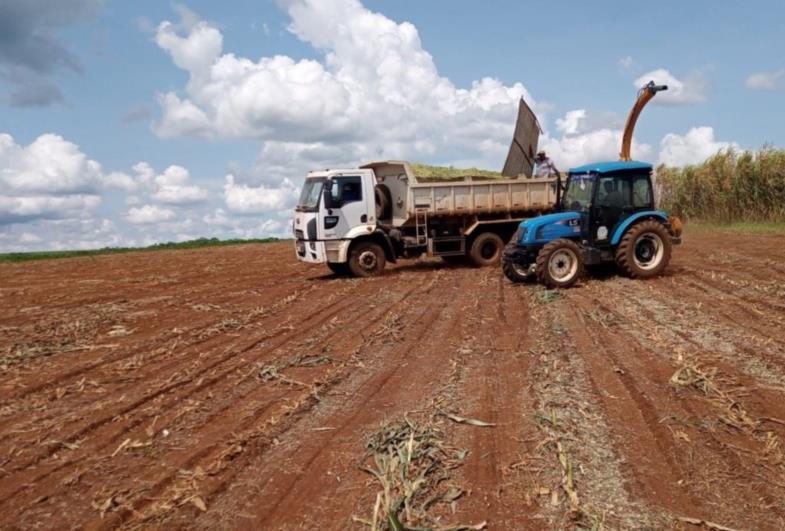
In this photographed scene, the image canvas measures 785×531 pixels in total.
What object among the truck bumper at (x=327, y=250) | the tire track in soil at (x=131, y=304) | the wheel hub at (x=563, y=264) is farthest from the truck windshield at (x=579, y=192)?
the tire track in soil at (x=131, y=304)

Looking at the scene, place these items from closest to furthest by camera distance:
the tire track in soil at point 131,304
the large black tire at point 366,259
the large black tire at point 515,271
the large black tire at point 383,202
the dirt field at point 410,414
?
the dirt field at point 410,414, the tire track in soil at point 131,304, the large black tire at point 515,271, the large black tire at point 366,259, the large black tire at point 383,202

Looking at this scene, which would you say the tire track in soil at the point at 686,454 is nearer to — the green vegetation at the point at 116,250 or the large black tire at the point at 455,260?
the large black tire at the point at 455,260

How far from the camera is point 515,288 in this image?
1281 centimetres

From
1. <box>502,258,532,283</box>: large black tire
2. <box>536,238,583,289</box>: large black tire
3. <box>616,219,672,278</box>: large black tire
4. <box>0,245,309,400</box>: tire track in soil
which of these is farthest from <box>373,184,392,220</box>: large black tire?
<box>616,219,672,278</box>: large black tire

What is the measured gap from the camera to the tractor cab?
12414 millimetres

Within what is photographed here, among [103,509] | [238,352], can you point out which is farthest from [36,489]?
[238,352]

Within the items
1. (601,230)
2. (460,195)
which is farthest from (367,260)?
(601,230)

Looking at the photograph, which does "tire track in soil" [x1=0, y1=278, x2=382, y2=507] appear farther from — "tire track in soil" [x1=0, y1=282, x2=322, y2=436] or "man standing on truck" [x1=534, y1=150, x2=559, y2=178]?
"man standing on truck" [x1=534, y1=150, x2=559, y2=178]

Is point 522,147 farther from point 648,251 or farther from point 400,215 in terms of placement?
point 648,251

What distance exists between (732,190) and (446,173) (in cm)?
1811

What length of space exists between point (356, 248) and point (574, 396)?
10193 mm

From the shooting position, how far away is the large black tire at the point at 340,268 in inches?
631

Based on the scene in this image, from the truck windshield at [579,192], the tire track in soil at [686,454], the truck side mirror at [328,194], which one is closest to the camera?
the tire track in soil at [686,454]

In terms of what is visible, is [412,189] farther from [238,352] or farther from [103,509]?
[103,509]
